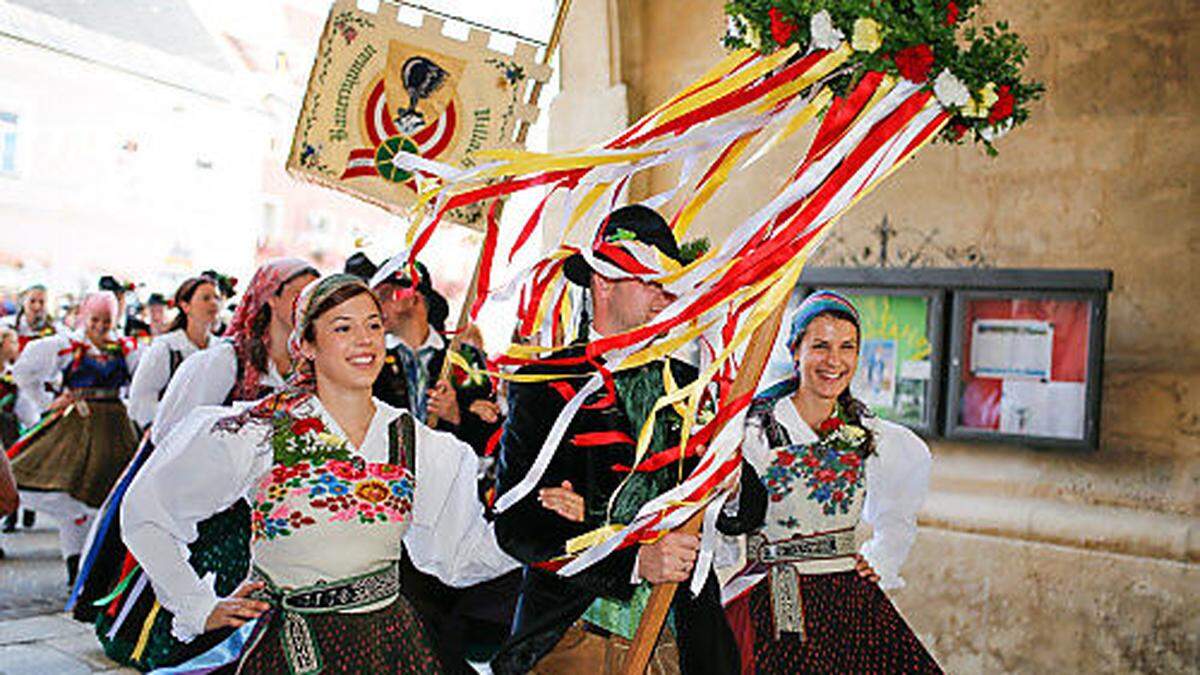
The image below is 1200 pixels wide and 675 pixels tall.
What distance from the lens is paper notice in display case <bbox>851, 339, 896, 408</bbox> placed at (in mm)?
6477

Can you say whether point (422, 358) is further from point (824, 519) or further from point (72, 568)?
point (72, 568)

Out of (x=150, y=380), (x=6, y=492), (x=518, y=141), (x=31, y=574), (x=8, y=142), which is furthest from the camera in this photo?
(x=8, y=142)

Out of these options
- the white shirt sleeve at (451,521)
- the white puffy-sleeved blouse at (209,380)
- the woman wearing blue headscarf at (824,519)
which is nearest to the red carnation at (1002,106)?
the woman wearing blue headscarf at (824,519)

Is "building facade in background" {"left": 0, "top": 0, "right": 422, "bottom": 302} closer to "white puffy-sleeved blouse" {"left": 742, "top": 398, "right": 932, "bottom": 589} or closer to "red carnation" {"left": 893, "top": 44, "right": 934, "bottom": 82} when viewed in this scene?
"white puffy-sleeved blouse" {"left": 742, "top": 398, "right": 932, "bottom": 589}

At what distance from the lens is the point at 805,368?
4.23 metres

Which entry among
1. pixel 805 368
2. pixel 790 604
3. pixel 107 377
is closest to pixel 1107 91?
pixel 805 368

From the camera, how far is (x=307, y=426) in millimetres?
3176

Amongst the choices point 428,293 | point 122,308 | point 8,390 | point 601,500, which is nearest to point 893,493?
point 601,500

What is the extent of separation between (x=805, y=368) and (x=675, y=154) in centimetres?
132

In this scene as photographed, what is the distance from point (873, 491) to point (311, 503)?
2.18m

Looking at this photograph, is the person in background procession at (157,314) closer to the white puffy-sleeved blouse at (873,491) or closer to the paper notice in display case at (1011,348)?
the paper notice in display case at (1011,348)

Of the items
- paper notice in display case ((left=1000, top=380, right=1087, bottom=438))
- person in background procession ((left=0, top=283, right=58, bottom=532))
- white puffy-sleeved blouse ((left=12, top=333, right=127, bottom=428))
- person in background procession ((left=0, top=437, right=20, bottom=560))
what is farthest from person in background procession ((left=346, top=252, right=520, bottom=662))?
person in background procession ((left=0, top=283, right=58, bottom=532))

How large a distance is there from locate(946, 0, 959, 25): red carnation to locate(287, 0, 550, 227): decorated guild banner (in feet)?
6.48

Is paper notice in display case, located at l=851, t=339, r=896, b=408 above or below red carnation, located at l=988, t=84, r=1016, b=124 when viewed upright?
below
